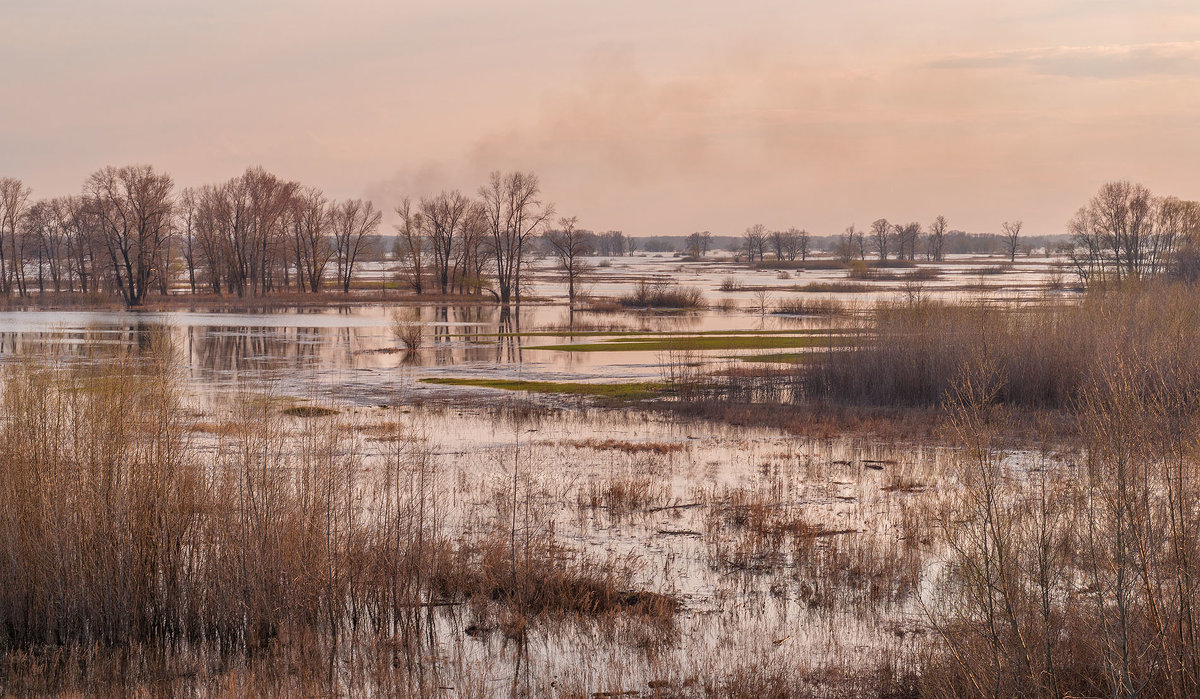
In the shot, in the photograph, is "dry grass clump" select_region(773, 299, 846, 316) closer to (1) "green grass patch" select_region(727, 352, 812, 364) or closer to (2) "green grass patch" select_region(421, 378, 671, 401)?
(1) "green grass patch" select_region(727, 352, 812, 364)

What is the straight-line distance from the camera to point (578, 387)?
96.9 feet

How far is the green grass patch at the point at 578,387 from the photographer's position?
92.2ft

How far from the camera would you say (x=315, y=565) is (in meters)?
10.2

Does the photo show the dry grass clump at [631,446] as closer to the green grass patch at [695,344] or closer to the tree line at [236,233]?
the green grass patch at [695,344]

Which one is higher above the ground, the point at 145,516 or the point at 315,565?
the point at 145,516

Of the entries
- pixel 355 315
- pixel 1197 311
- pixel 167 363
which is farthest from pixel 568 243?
pixel 167 363

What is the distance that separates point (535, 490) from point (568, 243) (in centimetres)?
7523

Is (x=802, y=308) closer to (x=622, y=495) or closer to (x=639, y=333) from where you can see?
(x=639, y=333)

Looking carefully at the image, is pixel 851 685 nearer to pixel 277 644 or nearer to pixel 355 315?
pixel 277 644

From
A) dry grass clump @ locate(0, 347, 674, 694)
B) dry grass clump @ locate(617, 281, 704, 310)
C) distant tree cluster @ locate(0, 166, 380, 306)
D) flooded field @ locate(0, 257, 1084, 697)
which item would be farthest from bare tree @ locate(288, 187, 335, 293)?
dry grass clump @ locate(0, 347, 674, 694)

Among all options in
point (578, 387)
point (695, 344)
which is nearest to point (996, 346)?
point (578, 387)

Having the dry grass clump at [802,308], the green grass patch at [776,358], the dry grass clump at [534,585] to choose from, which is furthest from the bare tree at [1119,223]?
the dry grass clump at [534,585]

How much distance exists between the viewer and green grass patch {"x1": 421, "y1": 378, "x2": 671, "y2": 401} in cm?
2811

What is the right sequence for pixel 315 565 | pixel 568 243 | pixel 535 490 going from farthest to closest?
pixel 568 243, pixel 535 490, pixel 315 565
